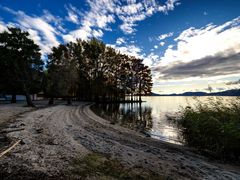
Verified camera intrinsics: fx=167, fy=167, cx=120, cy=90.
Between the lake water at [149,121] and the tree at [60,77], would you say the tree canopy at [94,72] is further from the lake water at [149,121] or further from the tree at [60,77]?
the lake water at [149,121]

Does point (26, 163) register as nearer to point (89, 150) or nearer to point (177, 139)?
point (89, 150)

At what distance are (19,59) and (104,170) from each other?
23122 millimetres

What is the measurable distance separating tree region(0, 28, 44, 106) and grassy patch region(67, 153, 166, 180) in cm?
2198

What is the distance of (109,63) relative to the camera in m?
47.0

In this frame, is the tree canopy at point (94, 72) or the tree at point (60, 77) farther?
the tree canopy at point (94, 72)

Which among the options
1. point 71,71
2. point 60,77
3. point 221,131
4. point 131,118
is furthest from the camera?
point 71,71

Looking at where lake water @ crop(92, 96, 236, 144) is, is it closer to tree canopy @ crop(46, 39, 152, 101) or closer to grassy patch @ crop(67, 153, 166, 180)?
grassy patch @ crop(67, 153, 166, 180)

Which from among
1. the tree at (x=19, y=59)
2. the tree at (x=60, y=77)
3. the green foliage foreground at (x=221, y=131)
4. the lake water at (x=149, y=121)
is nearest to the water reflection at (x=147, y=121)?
the lake water at (x=149, y=121)

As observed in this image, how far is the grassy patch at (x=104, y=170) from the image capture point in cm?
392

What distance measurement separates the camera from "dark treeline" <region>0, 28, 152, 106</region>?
879 inches

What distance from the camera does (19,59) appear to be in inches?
880

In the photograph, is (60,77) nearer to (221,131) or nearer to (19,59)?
(19,59)

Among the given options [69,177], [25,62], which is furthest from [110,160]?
[25,62]

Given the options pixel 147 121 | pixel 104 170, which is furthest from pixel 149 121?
pixel 104 170
